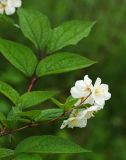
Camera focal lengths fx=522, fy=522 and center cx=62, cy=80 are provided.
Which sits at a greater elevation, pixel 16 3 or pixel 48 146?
pixel 16 3

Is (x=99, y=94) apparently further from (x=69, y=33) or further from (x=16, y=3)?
(x=16, y=3)

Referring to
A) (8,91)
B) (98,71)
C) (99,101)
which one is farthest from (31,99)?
(98,71)

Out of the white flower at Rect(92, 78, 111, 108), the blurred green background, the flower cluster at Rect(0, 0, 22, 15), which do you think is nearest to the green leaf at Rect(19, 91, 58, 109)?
the white flower at Rect(92, 78, 111, 108)

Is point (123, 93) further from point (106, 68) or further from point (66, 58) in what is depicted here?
point (66, 58)

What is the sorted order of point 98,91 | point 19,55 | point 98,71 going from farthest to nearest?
point 98,71 → point 19,55 → point 98,91

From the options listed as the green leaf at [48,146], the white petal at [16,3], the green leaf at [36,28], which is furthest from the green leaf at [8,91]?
the white petal at [16,3]

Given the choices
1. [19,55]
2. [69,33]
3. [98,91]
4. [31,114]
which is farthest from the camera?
[69,33]
